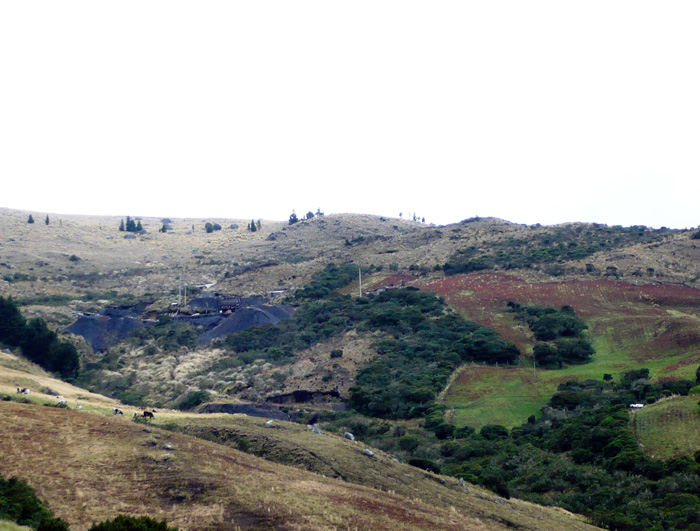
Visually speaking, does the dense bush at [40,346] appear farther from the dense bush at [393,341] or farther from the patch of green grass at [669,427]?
the patch of green grass at [669,427]

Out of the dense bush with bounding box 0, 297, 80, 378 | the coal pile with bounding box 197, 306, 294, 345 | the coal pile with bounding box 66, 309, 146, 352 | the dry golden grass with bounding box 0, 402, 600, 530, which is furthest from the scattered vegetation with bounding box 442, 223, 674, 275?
the dry golden grass with bounding box 0, 402, 600, 530

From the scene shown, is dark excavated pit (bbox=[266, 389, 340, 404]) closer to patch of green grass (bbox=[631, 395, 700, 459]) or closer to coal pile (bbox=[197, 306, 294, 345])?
coal pile (bbox=[197, 306, 294, 345])

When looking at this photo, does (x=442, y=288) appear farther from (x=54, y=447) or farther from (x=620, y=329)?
(x=54, y=447)

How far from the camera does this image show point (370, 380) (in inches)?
1738

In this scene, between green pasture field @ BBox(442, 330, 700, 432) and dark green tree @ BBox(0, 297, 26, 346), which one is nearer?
green pasture field @ BBox(442, 330, 700, 432)

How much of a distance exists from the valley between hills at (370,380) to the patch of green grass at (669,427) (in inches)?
5.6

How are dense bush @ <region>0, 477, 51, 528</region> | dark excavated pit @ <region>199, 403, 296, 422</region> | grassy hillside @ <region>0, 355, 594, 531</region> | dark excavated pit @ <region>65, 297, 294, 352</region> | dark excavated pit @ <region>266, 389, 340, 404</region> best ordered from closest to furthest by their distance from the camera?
dense bush @ <region>0, 477, 51, 528</region> < grassy hillside @ <region>0, 355, 594, 531</region> < dark excavated pit @ <region>199, 403, 296, 422</region> < dark excavated pit @ <region>266, 389, 340, 404</region> < dark excavated pit @ <region>65, 297, 294, 352</region>

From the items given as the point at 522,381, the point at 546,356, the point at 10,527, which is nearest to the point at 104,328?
the point at 522,381

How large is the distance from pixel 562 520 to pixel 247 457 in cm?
1048

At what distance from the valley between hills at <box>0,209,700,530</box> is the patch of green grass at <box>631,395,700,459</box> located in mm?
142

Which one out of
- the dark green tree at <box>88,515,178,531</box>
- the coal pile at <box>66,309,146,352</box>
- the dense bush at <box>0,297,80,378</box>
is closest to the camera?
the dark green tree at <box>88,515,178,531</box>

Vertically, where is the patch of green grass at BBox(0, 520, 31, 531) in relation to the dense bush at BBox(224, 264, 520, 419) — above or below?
above

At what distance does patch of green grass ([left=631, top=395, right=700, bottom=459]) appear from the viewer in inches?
1040

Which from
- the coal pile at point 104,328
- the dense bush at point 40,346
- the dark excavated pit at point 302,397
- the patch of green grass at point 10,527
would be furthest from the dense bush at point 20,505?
the coal pile at point 104,328
